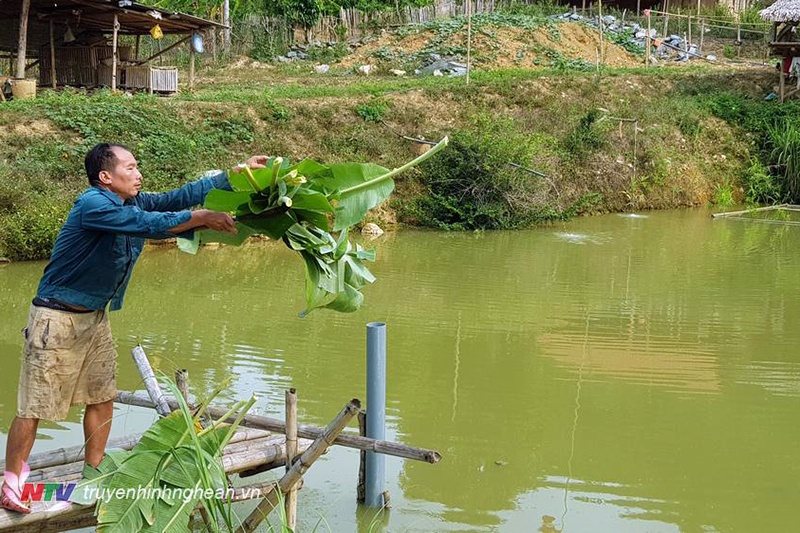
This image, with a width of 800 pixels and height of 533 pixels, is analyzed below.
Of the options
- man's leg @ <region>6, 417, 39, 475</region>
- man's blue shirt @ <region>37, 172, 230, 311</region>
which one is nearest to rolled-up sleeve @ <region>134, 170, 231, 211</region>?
man's blue shirt @ <region>37, 172, 230, 311</region>

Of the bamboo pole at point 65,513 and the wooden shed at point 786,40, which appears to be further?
the wooden shed at point 786,40

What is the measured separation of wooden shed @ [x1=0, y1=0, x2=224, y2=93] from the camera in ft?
56.8

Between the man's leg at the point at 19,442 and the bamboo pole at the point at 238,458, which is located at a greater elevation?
the man's leg at the point at 19,442

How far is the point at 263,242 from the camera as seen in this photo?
13.4m

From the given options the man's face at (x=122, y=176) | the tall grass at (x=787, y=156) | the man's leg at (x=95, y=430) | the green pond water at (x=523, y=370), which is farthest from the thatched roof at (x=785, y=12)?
the man's leg at (x=95, y=430)

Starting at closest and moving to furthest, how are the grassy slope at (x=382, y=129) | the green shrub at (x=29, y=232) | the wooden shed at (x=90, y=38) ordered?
the green shrub at (x=29, y=232), the grassy slope at (x=382, y=129), the wooden shed at (x=90, y=38)

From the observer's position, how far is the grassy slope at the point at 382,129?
43.4 ft

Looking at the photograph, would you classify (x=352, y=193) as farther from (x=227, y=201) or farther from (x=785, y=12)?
(x=785, y=12)

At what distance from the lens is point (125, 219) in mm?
3146

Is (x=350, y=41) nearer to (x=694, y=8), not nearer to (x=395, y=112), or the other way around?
(x=395, y=112)

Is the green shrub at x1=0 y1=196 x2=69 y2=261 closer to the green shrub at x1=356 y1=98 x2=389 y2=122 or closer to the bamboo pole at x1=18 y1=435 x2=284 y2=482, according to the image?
the green shrub at x1=356 y1=98 x2=389 y2=122

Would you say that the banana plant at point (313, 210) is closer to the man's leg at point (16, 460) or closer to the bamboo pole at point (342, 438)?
the bamboo pole at point (342, 438)

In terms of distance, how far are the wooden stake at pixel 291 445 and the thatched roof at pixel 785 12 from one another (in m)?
19.2

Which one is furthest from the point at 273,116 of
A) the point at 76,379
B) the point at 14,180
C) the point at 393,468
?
the point at 76,379
